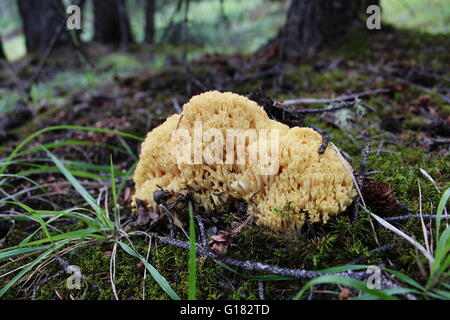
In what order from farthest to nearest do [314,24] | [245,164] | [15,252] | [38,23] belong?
[38,23]
[314,24]
[245,164]
[15,252]

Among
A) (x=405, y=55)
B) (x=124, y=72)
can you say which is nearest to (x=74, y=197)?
(x=124, y=72)

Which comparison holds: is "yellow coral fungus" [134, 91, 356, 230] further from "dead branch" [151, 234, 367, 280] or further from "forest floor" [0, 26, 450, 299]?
"dead branch" [151, 234, 367, 280]

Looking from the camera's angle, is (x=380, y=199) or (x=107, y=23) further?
(x=107, y=23)

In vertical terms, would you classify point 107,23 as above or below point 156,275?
above

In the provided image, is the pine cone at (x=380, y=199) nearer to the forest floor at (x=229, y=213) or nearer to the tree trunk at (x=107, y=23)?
the forest floor at (x=229, y=213)

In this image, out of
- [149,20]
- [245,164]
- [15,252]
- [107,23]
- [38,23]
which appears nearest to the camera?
[15,252]

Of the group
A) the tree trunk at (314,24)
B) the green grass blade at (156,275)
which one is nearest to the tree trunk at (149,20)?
the tree trunk at (314,24)

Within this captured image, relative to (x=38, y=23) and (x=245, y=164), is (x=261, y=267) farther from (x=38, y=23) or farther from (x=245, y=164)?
(x=38, y=23)

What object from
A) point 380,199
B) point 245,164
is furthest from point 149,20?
point 380,199
